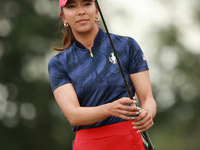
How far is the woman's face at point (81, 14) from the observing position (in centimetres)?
209

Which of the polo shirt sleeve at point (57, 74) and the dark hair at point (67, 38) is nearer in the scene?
the polo shirt sleeve at point (57, 74)

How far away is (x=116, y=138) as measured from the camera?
77.8 inches

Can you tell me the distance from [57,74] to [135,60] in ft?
1.75

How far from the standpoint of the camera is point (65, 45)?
93.4 inches

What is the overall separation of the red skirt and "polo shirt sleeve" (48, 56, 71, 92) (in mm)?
378

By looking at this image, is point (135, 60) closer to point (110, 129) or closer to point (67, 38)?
point (110, 129)

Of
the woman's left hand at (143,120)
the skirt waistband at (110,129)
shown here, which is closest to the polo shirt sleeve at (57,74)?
the skirt waistband at (110,129)

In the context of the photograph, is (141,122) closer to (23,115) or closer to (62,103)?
(62,103)

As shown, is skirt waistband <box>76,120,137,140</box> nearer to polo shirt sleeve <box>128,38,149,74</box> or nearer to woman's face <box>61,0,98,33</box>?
polo shirt sleeve <box>128,38,149,74</box>

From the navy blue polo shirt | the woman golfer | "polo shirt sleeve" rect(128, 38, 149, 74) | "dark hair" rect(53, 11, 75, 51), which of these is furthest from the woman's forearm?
"dark hair" rect(53, 11, 75, 51)

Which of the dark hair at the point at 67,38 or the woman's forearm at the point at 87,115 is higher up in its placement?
the dark hair at the point at 67,38

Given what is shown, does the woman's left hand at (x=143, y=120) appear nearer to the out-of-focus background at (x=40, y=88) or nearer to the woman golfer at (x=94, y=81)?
the woman golfer at (x=94, y=81)

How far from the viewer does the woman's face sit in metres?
2.09

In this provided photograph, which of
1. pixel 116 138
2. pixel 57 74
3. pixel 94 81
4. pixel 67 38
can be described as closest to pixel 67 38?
pixel 67 38
